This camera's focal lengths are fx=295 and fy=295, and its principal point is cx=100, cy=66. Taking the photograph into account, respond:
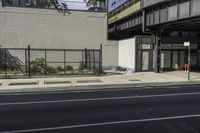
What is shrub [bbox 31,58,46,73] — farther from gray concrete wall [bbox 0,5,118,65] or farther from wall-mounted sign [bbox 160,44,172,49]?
wall-mounted sign [bbox 160,44,172,49]

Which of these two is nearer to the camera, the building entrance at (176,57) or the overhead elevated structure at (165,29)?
the overhead elevated structure at (165,29)

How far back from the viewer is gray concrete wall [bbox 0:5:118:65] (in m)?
32.0

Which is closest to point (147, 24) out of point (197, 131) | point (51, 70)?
point (51, 70)

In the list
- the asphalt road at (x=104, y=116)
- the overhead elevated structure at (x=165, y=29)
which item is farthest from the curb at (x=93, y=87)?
the overhead elevated structure at (x=165, y=29)

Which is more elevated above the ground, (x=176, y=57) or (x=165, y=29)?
(x=165, y=29)

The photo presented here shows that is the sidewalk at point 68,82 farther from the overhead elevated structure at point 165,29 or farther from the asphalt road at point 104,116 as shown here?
A: the asphalt road at point 104,116

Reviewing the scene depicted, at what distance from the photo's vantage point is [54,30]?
33.5 m

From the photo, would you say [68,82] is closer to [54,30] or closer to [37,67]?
[37,67]

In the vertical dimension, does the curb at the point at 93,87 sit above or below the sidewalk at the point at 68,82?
below

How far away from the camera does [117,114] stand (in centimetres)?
973

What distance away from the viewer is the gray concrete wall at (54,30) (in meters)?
32.0

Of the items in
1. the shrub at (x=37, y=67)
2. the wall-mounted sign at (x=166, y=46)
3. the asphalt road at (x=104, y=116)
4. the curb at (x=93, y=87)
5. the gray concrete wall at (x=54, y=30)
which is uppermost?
the gray concrete wall at (x=54, y=30)

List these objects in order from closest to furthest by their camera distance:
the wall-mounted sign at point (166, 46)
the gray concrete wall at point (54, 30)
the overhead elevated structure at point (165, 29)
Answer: the overhead elevated structure at point (165, 29) < the wall-mounted sign at point (166, 46) < the gray concrete wall at point (54, 30)

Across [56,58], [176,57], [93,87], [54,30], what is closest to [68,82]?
[93,87]
